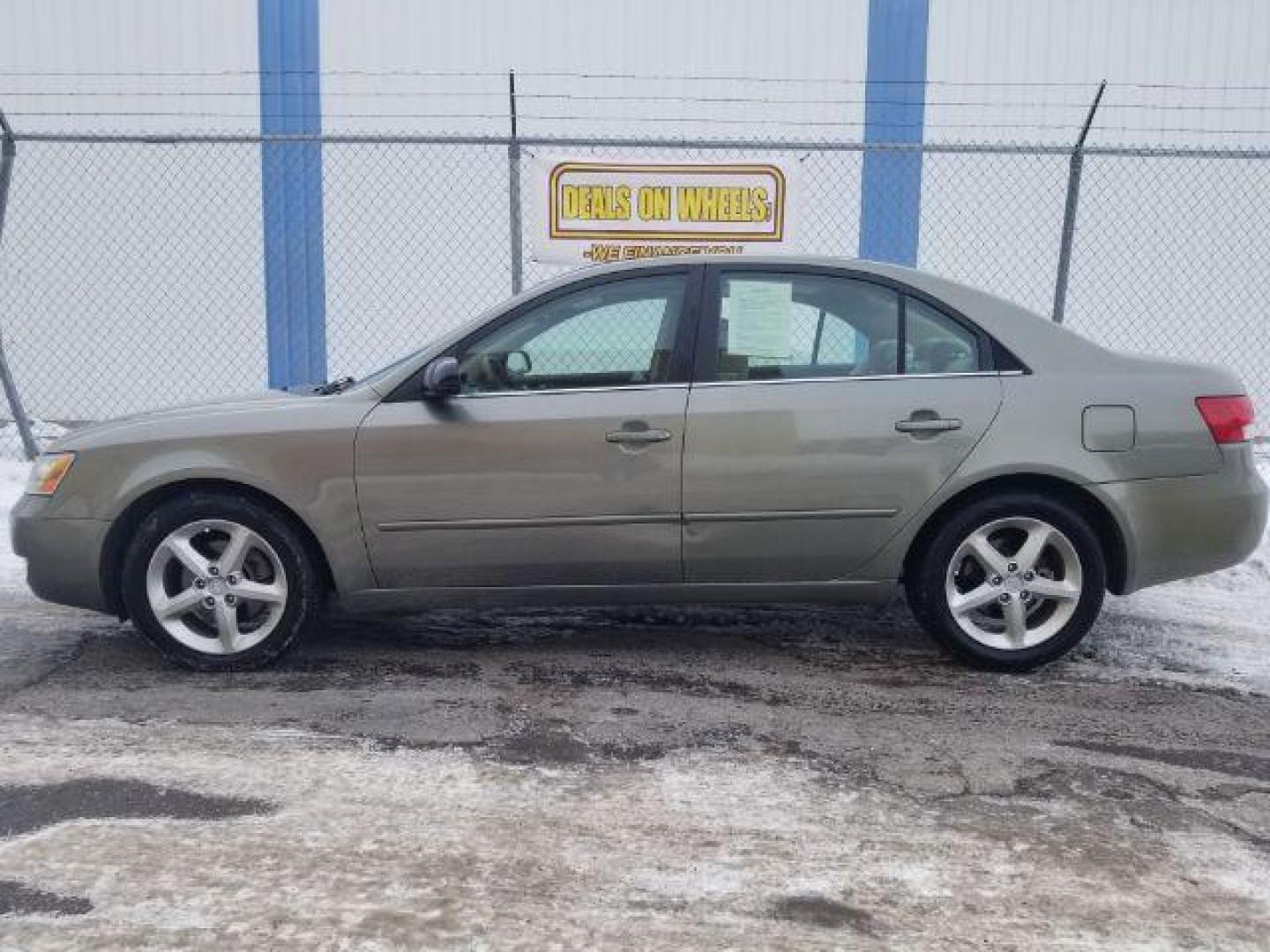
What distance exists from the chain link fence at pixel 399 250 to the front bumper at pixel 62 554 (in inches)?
214

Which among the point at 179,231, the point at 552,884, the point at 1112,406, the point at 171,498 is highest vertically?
the point at 179,231

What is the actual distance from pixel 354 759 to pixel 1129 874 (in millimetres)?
2184

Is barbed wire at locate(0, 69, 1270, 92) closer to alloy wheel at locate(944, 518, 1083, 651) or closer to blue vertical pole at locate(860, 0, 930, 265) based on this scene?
blue vertical pole at locate(860, 0, 930, 265)

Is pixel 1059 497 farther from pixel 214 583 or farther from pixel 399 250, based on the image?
pixel 399 250

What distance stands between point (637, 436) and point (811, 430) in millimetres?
647

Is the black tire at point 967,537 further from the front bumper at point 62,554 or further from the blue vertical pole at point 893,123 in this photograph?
the blue vertical pole at point 893,123

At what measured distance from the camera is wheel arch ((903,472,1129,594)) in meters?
4.09

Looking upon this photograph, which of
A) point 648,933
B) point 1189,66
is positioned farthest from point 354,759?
point 1189,66

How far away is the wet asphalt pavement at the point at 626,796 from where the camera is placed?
8.11 feet

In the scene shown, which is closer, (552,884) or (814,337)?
(552,884)

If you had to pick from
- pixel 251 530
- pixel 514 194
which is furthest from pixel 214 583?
pixel 514 194

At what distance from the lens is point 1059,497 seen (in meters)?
4.12

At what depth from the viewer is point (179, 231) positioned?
377 inches

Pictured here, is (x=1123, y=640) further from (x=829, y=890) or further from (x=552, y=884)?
(x=552, y=884)
